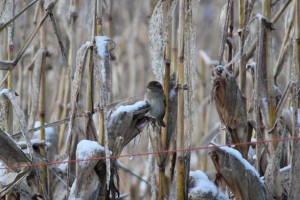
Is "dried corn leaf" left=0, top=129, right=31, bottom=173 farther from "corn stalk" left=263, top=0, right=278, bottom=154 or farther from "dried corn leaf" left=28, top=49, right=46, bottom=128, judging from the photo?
"corn stalk" left=263, top=0, right=278, bottom=154

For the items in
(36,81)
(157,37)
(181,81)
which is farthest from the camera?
(36,81)

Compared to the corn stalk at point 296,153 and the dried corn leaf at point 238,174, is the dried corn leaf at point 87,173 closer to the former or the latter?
the dried corn leaf at point 238,174

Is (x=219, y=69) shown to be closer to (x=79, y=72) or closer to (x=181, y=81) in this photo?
(x=181, y=81)

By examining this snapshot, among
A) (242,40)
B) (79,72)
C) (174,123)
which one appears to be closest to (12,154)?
(79,72)

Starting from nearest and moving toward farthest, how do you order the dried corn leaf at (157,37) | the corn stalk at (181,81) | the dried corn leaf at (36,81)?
the corn stalk at (181,81) → the dried corn leaf at (157,37) → the dried corn leaf at (36,81)

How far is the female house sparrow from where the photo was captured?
1164 mm

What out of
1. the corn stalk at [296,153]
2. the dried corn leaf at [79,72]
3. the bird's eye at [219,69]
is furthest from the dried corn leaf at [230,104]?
the dried corn leaf at [79,72]

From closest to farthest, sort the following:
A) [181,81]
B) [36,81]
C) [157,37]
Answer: [181,81] < [157,37] < [36,81]

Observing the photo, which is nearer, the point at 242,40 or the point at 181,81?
the point at 181,81

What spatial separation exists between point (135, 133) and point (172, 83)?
155 millimetres

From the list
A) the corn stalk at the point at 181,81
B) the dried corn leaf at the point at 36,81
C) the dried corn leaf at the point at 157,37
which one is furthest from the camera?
the dried corn leaf at the point at 36,81

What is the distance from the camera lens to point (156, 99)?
117 cm

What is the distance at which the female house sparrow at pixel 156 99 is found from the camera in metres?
1.16

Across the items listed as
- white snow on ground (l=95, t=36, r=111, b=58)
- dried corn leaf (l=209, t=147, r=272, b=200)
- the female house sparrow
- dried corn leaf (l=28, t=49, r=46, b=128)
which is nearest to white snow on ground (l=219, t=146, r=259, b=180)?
dried corn leaf (l=209, t=147, r=272, b=200)
